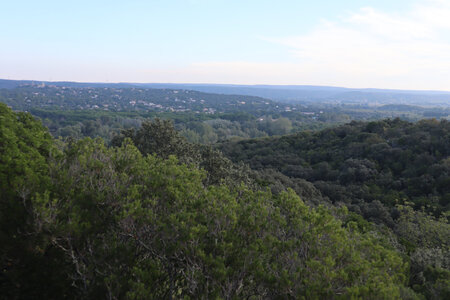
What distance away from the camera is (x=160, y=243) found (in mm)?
6938

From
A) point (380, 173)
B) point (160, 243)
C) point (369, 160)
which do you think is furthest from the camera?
point (369, 160)

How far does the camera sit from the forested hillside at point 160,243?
20.5ft

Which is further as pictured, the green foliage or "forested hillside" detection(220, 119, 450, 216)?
"forested hillside" detection(220, 119, 450, 216)

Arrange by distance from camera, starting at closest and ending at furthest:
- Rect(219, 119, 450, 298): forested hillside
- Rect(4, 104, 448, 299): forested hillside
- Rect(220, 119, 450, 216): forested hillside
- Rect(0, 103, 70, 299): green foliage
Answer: Rect(4, 104, 448, 299): forested hillside → Rect(0, 103, 70, 299): green foliage → Rect(219, 119, 450, 298): forested hillside → Rect(220, 119, 450, 216): forested hillside

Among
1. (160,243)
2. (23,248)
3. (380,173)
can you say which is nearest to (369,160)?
(380,173)

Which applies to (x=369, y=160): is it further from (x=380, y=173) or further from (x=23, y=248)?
(x=23, y=248)

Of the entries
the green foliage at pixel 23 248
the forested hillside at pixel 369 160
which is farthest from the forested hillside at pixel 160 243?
the forested hillside at pixel 369 160

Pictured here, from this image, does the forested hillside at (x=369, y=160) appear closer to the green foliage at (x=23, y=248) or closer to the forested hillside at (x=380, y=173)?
the forested hillside at (x=380, y=173)

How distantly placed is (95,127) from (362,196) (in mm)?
80849

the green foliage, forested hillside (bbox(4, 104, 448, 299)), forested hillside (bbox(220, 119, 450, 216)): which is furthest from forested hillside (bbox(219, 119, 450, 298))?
the green foliage

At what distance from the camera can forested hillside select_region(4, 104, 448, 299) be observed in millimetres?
6250

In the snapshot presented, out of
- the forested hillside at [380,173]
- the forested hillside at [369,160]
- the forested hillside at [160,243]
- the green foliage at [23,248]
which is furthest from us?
the forested hillside at [369,160]

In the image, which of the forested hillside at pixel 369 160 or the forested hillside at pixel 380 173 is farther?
the forested hillside at pixel 369 160

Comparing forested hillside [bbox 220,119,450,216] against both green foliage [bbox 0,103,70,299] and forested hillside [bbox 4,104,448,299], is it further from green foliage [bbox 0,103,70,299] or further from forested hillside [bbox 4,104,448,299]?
green foliage [bbox 0,103,70,299]
